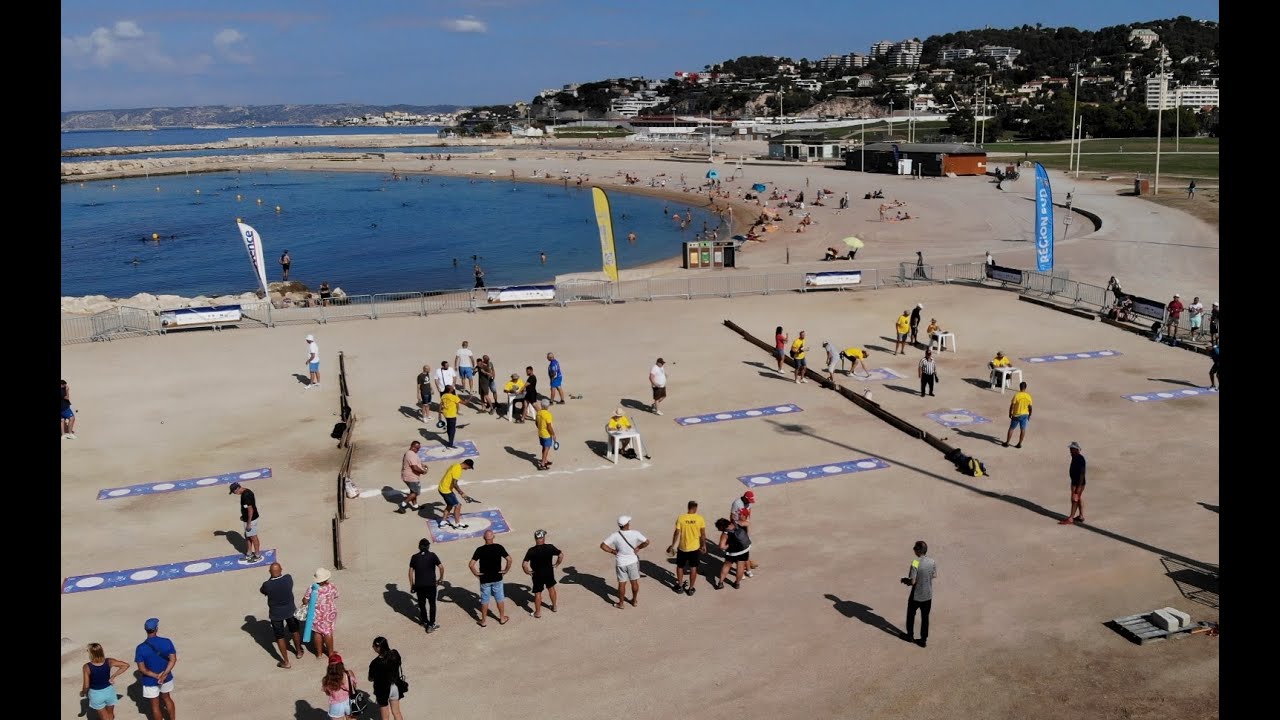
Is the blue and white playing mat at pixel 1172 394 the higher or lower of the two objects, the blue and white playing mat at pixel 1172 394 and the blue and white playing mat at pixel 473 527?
the higher

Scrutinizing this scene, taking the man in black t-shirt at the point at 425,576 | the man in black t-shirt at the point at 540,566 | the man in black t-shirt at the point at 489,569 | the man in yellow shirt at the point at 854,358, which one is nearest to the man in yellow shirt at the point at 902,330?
the man in yellow shirt at the point at 854,358

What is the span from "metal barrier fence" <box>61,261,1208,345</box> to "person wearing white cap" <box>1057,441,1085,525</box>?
16478 mm

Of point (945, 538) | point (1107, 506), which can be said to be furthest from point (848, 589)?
point (1107, 506)

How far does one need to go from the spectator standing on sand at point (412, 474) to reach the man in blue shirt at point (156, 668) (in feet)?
19.7

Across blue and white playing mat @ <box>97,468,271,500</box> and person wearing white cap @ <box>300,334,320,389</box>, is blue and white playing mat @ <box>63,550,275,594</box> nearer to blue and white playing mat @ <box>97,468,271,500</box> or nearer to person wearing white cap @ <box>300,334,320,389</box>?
blue and white playing mat @ <box>97,468,271,500</box>

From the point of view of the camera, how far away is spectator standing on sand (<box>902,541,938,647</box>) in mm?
11984

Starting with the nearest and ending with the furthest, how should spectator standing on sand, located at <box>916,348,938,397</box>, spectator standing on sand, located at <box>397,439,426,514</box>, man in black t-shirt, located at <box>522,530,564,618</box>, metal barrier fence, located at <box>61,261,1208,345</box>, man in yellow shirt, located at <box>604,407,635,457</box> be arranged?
man in black t-shirt, located at <box>522,530,564,618</box> < spectator standing on sand, located at <box>397,439,426,514</box> < man in yellow shirt, located at <box>604,407,635,457</box> < spectator standing on sand, located at <box>916,348,938,397</box> < metal barrier fence, located at <box>61,261,1208,345</box>

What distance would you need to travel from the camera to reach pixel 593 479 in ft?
60.6

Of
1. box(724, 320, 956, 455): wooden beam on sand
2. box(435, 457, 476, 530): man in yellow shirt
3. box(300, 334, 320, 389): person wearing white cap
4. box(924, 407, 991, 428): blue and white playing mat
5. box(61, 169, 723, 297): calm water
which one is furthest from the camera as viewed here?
box(61, 169, 723, 297): calm water

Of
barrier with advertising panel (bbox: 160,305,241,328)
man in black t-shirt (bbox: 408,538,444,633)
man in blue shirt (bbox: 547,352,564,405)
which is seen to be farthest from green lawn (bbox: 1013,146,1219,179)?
man in black t-shirt (bbox: 408,538,444,633)

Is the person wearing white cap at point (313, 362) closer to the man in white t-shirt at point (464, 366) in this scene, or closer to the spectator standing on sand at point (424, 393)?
the man in white t-shirt at point (464, 366)

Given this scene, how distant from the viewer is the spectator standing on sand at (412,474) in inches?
651

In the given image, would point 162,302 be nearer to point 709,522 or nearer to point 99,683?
point 709,522
